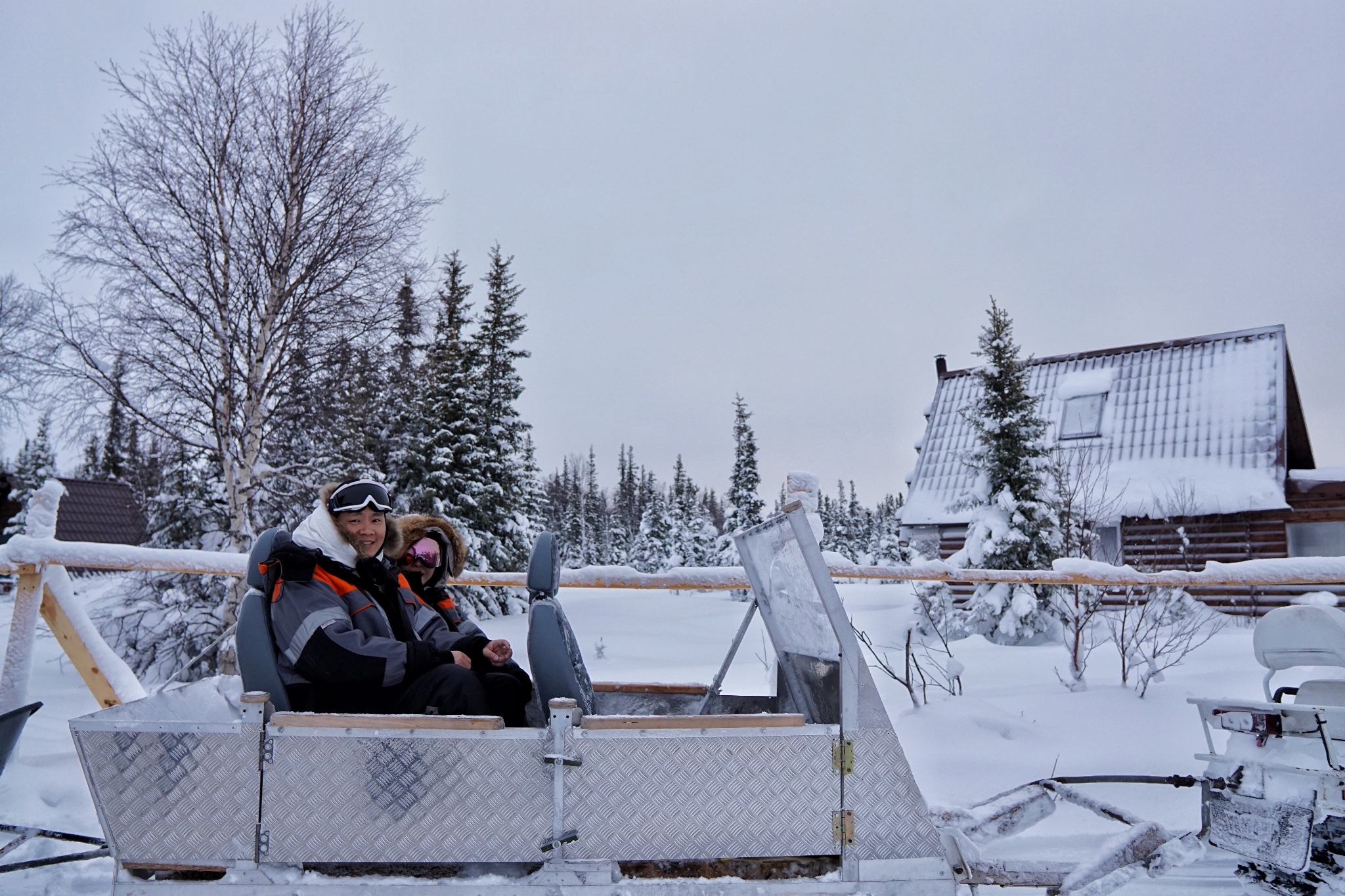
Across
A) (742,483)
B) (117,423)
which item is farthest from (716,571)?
(742,483)

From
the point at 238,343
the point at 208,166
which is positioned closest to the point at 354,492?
the point at 238,343

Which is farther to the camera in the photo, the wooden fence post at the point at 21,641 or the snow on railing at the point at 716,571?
the snow on railing at the point at 716,571

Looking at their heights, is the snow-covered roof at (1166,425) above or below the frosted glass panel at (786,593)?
above

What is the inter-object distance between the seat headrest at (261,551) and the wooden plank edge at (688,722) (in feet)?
4.05

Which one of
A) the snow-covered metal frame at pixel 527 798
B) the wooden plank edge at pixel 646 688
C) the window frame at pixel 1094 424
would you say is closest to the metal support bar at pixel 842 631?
the snow-covered metal frame at pixel 527 798

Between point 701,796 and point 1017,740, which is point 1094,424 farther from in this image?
point 701,796

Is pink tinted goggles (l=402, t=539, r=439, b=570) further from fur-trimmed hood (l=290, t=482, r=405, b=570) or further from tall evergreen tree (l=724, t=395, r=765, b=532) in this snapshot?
tall evergreen tree (l=724, t=395, r=765, b=532)

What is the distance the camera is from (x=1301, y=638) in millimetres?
2857

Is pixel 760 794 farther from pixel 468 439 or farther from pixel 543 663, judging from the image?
pixel 468 439

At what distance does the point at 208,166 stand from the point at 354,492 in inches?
365

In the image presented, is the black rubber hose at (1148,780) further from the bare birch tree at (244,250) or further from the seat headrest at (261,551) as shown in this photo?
the bare birch tree at (244,250)

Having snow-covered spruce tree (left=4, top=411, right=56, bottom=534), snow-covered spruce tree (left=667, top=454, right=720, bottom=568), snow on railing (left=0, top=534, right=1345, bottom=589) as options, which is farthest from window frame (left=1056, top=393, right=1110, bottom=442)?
snow-covered spruce tree (left=4, top=411, right=56, bottom=534)

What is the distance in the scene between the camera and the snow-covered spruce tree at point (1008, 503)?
12219 millimetres

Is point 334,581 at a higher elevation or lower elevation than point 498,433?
lower
